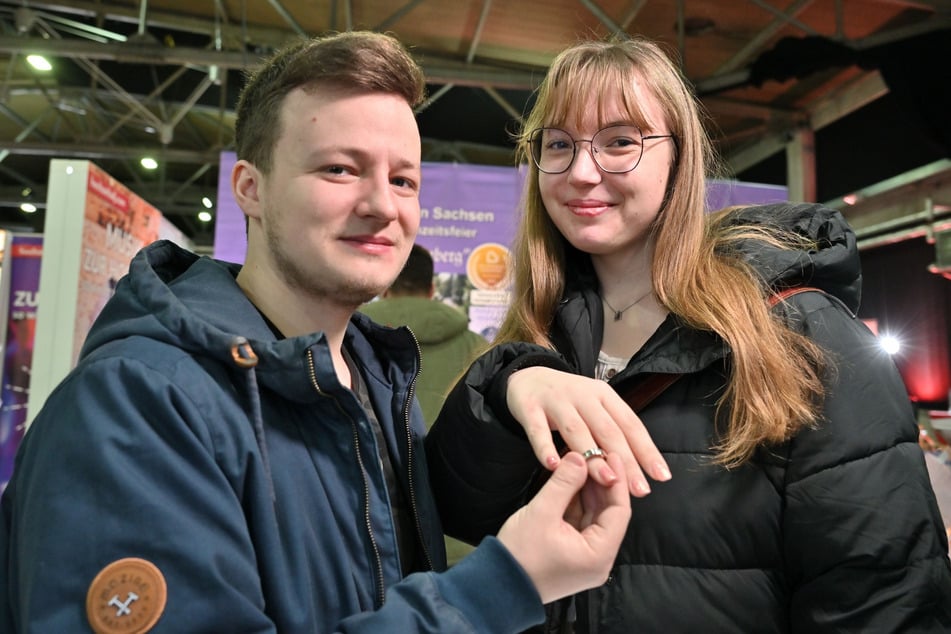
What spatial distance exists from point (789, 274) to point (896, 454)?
333 millimetres

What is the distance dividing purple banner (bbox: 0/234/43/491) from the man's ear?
10.9 ft

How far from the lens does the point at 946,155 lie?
536 centimetres

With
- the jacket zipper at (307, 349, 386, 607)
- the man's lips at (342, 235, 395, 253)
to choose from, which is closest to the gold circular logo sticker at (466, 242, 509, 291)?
the man's lips at (342, 235, 395, 253)

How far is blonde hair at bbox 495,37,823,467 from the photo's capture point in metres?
1.17

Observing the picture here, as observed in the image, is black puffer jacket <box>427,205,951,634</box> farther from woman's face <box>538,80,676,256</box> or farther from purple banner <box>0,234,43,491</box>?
purple banner <box>0,234,43,491</box>

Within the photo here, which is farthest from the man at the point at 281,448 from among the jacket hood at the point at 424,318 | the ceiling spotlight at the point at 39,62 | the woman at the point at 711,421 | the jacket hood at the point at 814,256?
the ceiling spotlight at the point at 39,62

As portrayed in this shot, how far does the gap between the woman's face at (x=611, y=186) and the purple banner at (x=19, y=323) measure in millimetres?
3557

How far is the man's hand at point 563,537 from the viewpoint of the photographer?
33.4 inches

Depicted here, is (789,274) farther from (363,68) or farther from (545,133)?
(363,68)

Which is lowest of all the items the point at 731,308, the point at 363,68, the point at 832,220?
the point at 731,308

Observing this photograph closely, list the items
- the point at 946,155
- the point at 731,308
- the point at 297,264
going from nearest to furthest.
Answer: the point at 297,264
the point at 731,308
the point at 946,155

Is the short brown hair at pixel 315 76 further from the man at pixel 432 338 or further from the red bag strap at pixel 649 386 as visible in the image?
the man at pixel 432 338

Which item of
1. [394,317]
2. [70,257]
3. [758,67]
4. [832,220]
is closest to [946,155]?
[758,67]

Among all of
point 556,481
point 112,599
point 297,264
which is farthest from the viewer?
point 297,264
